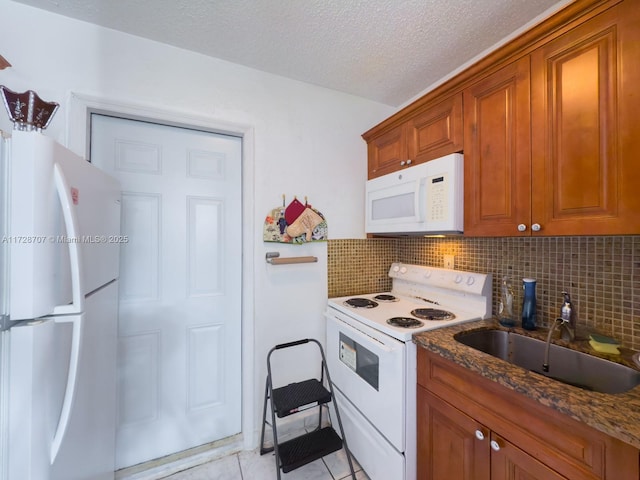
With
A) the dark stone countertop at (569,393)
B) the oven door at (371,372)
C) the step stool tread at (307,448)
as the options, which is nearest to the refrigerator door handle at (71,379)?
the step stool tread at (307,448)

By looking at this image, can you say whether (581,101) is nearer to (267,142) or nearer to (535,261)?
(535,261)

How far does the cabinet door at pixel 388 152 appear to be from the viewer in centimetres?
180

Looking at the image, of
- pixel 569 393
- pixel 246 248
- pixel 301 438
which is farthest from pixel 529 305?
pixel 246 248

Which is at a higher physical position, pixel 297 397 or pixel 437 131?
pixel 437 131

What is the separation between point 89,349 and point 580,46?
2.25 metres

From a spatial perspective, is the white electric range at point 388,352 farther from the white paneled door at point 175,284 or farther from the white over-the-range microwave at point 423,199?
the white paneled door at point 175,284

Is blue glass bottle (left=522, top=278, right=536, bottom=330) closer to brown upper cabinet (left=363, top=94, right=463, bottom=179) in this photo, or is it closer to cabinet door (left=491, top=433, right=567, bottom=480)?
cabinet door (left=491, top=433, right=567, bottom=480)

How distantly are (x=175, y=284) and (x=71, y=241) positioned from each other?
93 cm

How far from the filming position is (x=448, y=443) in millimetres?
1153

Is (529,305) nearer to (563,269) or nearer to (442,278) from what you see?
(563,269)

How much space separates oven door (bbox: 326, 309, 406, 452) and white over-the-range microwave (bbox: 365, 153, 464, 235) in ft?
2.30

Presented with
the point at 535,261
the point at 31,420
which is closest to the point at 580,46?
the point at 535,261

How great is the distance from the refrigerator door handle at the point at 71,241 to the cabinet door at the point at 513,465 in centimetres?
155

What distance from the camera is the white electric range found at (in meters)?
1.30
